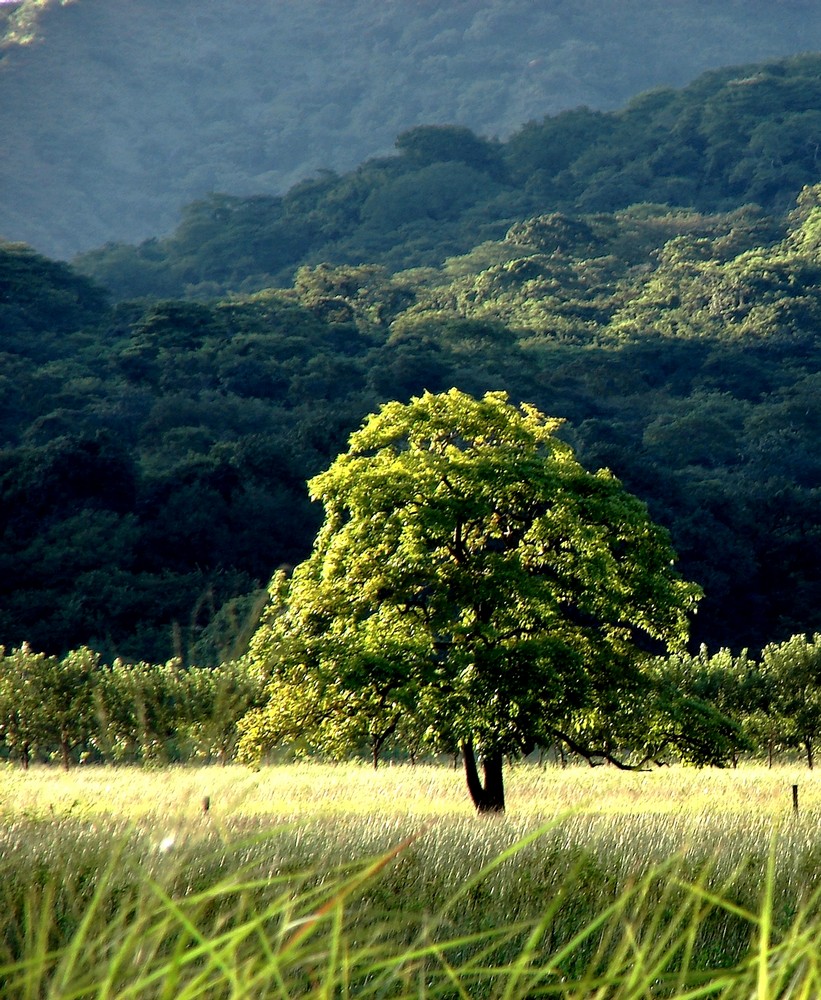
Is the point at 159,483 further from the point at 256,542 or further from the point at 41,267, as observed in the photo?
the point at 41,267

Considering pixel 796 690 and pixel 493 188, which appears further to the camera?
pixel 493 188

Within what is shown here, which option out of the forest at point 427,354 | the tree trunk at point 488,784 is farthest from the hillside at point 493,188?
the tree trunk at point 488,784

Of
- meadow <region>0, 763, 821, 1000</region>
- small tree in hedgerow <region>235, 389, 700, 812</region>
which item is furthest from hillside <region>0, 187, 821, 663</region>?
meadow <region>0, 763, 821, 1000</region>

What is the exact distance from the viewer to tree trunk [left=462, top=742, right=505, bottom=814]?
61.8ft

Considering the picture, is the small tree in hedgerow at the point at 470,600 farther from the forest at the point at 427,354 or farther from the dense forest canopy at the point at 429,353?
the forest at the point at 427,354

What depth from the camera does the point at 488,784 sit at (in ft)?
62.7

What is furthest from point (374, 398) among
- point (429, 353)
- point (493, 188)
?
point (493, 188)

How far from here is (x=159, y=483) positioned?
64000 mm

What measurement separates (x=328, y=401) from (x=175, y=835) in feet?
271

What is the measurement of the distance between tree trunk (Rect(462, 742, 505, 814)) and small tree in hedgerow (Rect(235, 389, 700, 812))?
0.08 feet

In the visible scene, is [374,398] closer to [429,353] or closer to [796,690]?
[429,353]

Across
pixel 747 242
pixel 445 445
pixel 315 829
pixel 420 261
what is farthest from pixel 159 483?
pixel 420 261

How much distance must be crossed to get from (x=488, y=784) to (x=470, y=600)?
3.00 metres

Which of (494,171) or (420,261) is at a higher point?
(494,171)
